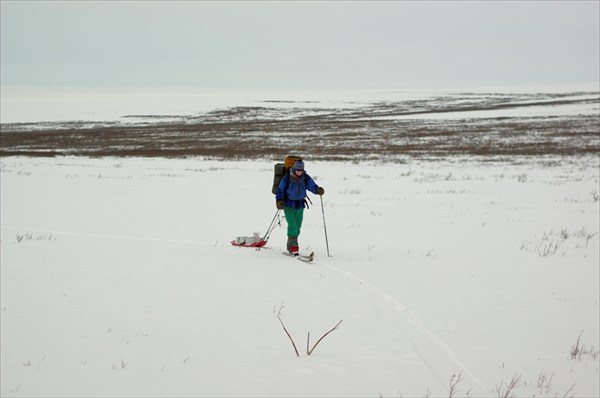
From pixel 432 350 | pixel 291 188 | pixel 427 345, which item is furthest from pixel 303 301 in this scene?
pixel 291 188

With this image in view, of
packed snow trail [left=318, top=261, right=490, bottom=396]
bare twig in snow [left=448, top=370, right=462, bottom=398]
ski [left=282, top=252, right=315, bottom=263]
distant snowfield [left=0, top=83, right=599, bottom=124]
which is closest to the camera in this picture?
bare twig in snow [left=448, top=370, right=462, bottom=398]

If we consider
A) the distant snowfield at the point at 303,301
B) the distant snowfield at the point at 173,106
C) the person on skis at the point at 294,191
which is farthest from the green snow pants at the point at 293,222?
the distant snowfield at the point at 173,106

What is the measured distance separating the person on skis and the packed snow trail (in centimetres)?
326

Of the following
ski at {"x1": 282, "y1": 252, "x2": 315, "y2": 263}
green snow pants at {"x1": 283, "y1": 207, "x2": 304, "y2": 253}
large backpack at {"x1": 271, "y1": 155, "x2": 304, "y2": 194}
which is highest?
large backpack at {"x1": 271, "y1": 155, "x2": 304, "y2": 194}

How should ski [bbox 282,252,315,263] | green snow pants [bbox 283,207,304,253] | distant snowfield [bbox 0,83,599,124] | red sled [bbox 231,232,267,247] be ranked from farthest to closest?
distant snowfield [bbox 0,83,599,124], red sled [bbox 231,232,267,247], green snow pants [bbox 283,207,304,253], ski [bbox 282,252,315,263]

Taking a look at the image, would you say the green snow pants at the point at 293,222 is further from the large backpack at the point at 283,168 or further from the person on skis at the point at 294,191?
the large backpack at the point at 283,168

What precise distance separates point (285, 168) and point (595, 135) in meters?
42.1

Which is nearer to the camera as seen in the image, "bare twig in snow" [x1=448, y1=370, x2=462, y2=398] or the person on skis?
"bare twig in snow" [x1=448, y1=370, x2=462, y2=398]

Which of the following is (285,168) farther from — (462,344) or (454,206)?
(454,206)

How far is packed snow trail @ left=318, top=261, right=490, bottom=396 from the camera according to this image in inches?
204

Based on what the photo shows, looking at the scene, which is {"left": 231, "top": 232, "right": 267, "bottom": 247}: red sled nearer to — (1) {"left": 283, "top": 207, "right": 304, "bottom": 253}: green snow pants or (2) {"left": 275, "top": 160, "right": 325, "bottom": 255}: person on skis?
(1) {"left": 283, "top": 207, "right": 304, "bottom": 253}: green snow pants

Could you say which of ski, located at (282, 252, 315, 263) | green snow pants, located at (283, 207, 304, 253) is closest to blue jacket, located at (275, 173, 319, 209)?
green snow pants, located at (283, 207, 304, 253)

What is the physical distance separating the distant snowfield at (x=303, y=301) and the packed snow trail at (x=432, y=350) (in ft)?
0.09

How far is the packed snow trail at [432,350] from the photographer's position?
517cm
